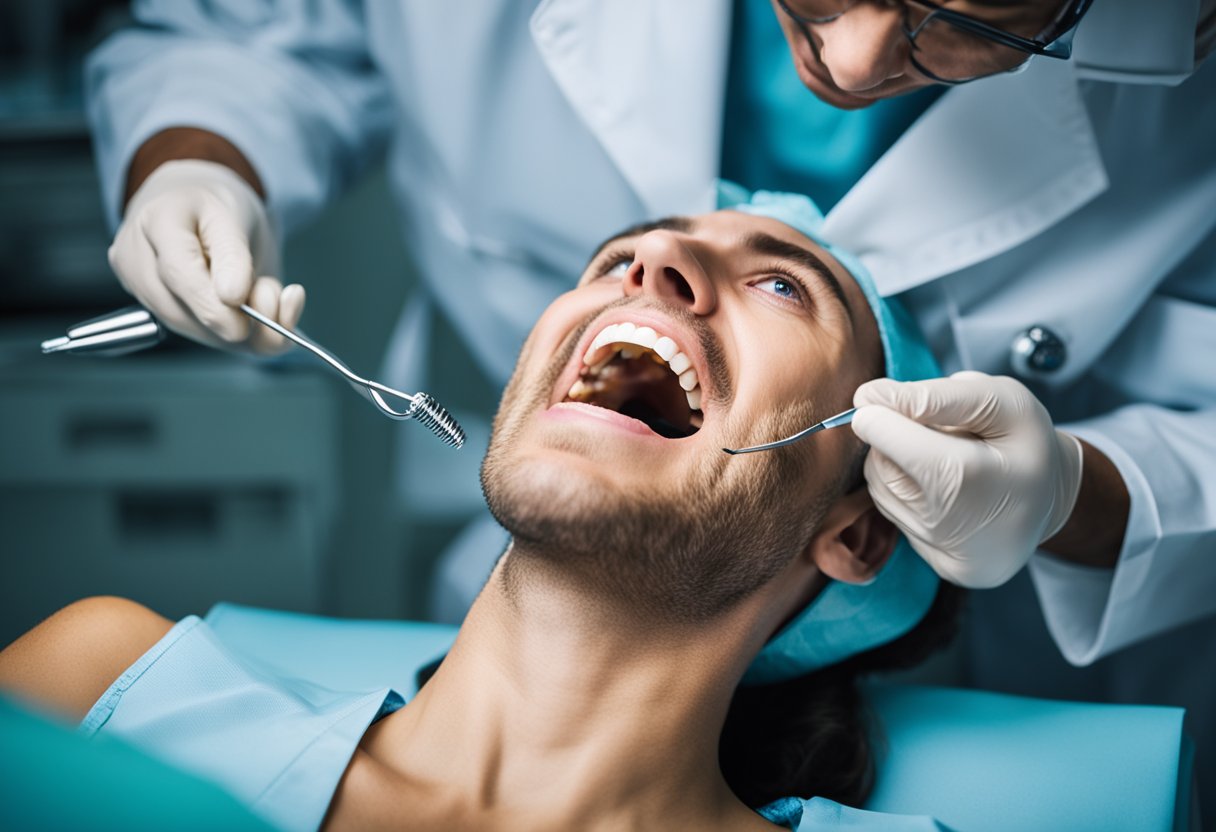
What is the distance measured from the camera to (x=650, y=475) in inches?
42.3

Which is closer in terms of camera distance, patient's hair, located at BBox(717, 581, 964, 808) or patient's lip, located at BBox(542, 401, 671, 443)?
patient's lip, located at BBox(542, 401, 671, 443)

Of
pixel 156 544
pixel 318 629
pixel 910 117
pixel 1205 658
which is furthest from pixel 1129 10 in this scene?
pixel 156 544

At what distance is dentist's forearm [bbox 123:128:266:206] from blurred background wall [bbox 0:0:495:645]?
50 centimetres

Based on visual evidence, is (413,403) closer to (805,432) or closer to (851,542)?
(805,432)

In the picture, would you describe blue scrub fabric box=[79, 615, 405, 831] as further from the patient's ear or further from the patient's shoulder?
the patient's ear

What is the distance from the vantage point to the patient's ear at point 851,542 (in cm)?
121

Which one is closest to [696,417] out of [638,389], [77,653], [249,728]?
[638,389]

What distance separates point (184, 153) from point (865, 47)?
900 mm

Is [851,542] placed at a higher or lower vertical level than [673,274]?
lower

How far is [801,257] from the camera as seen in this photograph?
1235mm

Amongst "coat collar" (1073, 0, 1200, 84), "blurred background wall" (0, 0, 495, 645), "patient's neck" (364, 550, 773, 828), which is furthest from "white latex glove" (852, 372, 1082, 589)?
"blurred background wall" (0, 0, 495, 645)

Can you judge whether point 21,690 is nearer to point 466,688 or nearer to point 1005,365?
point 466,688

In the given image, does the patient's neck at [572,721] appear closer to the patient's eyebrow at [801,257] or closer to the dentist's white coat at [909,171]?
the patient's eyebrow at [801,257]

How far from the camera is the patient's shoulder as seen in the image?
3.70 ft
